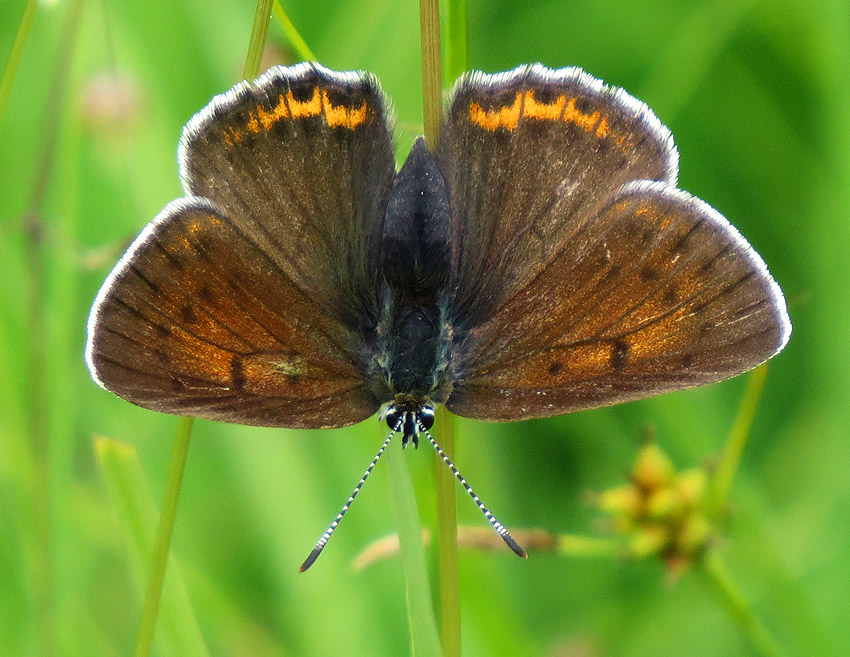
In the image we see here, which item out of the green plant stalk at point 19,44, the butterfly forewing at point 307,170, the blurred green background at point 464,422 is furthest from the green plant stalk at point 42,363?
the butterfly forewing at point 307,170

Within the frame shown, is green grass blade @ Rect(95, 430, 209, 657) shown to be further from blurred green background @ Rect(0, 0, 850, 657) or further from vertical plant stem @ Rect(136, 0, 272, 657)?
blurred green background @ Rect(0, 0, 850, 657)

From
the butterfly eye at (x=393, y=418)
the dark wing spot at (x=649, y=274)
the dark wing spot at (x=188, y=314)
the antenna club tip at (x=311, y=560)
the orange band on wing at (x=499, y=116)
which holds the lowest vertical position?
the antenna club tip at (x=311, y=560)

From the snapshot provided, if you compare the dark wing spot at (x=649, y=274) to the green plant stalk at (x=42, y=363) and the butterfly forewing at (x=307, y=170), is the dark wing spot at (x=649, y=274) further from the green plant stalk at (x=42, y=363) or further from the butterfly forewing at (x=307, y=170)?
the green plant stalk at (x=42, y=363)

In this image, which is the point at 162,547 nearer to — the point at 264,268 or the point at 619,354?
the point at 264,268

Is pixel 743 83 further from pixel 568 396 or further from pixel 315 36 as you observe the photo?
pixel 568 396

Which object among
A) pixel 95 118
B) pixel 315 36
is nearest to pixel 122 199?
pixel 95 118

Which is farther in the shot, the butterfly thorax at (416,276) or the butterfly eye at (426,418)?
the butterfly thorax at (416,276)
